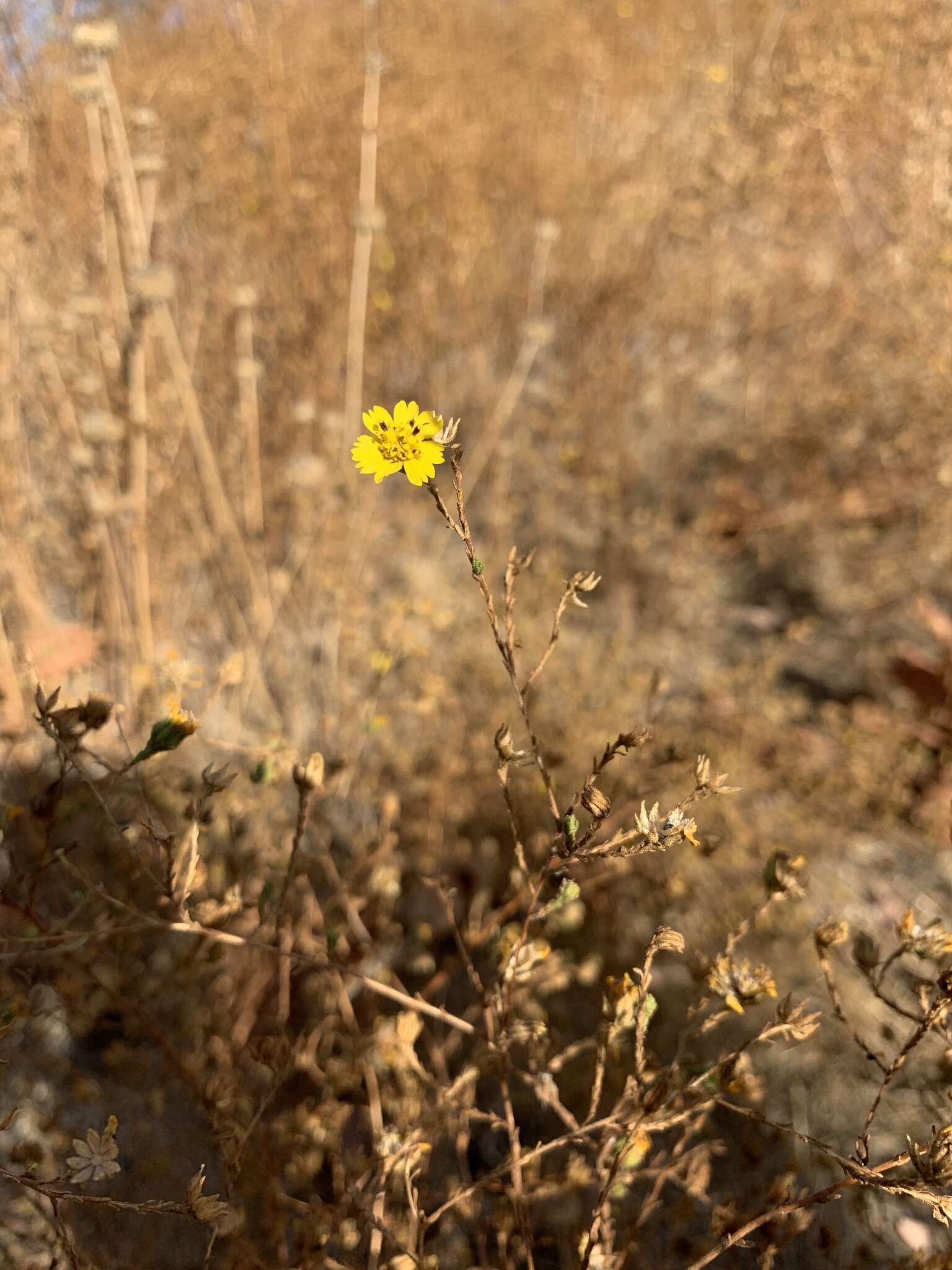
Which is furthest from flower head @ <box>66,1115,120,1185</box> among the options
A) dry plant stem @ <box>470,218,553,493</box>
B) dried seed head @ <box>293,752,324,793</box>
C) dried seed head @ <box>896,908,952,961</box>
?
dry plant stem @ <box>470,218,553,493</box>

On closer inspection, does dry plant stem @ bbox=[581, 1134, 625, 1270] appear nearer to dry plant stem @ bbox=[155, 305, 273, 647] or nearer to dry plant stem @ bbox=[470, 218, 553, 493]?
dry plant stem @ bbox=[155, 305, 273, 647]

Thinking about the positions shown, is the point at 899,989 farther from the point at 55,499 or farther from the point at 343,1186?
the point at 55,499

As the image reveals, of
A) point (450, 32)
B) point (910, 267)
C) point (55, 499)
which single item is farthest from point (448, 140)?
point (55, 499)

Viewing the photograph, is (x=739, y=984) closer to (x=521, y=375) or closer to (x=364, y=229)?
(x=364, y=229)

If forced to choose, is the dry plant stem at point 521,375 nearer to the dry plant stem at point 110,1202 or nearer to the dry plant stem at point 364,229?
the dry plant stem at point 364,229

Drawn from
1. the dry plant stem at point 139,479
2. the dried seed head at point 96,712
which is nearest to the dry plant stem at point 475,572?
the dried seed head at point 96,712

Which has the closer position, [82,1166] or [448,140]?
[82,1166]

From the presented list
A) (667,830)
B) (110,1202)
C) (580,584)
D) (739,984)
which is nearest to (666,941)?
(667,830)

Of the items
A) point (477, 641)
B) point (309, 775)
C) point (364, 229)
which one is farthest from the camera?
point (477, 641)
